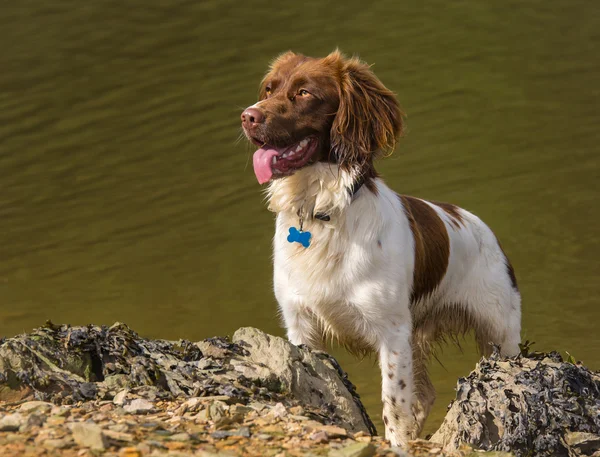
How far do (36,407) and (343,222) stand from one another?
65.3 inches

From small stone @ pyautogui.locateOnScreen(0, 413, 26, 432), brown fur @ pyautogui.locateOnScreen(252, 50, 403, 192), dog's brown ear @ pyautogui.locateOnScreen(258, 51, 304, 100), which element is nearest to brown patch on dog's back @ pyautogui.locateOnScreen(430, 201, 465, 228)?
brown fur @ pyautogui.locateOnScreen(252, 50, 403, 192)

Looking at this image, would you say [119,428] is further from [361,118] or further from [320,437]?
[361,118]

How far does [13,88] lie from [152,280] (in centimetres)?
652

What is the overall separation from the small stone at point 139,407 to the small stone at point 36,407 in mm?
294

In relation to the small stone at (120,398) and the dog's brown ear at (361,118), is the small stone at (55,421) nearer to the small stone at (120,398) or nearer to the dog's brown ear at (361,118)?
the small stone at (120,398)

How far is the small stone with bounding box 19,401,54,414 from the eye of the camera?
3.77m

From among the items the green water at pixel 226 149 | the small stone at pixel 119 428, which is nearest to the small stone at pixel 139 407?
the small stone at pixel 119 428

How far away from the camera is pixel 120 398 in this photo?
13.5ft

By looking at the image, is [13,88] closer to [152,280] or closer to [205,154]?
[205,154]

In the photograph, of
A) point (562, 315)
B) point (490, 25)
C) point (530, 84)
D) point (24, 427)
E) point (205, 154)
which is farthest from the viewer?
point (490, 25)

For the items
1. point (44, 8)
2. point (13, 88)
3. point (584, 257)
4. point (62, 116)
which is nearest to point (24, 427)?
point (584, 257)

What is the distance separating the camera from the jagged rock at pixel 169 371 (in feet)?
14.0

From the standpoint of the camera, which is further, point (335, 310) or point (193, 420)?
point (335, 310)

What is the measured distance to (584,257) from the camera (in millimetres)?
8273
